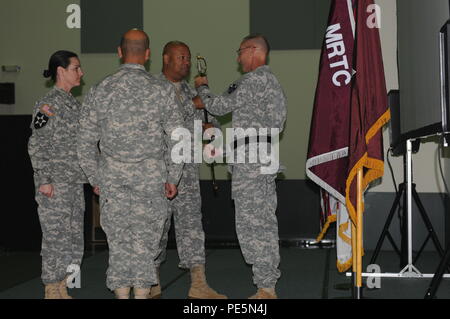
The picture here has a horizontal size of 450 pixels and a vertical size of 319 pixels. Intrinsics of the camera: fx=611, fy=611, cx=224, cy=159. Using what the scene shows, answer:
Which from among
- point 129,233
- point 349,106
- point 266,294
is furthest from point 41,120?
point 349,106

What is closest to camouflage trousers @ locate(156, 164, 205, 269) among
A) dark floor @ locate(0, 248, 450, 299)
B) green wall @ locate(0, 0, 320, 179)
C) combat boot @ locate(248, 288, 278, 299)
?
dark floor @ locate(0, 248, 450, 299)

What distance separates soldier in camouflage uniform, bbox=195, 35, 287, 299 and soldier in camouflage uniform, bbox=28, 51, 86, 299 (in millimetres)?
884

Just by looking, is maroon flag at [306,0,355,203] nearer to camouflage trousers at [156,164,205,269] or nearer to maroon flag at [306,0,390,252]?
maroon flag at [306,0,390,252]

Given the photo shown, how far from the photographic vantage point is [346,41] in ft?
12.5

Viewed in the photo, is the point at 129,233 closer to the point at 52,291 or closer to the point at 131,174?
the point at 131,174

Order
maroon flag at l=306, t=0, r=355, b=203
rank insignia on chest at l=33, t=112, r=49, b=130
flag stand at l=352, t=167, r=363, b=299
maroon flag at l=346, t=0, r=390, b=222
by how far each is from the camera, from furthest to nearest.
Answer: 1. maroon flag at l=306, t=0, r=355, b=203
2. rank insignia on chest at l=33, t=112, r=49, b=130
3. maroon flag at l=346, t=0, r=390, b=222
4. flag stand at l=352, t=167, r=363, b=299

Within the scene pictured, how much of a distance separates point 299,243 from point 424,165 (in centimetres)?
149

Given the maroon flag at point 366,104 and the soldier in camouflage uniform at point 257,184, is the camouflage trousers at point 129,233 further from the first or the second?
the maroon flag at point 366,104

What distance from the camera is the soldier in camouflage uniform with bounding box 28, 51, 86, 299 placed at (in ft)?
12.0

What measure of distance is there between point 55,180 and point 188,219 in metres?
0.87

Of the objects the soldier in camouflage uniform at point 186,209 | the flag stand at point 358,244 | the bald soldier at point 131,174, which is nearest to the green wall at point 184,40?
the soldier in camouflage uniform at point 186,209

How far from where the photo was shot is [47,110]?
365 cm

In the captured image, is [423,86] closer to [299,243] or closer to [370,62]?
[370,62]
